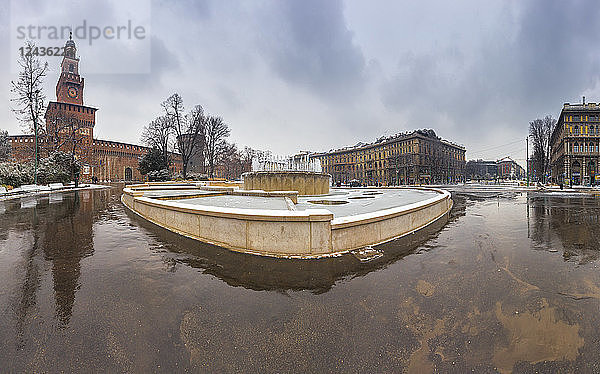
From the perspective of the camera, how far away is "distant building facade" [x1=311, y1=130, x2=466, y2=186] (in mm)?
78812

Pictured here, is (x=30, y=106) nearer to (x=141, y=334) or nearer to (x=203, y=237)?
(x=203, y=237)

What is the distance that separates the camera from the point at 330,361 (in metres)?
2.58

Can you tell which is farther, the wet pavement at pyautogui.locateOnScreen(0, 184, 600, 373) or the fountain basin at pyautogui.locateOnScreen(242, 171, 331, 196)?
the fountain basin at pyautogui.locateOnScreen(242, 171, 331, 196)

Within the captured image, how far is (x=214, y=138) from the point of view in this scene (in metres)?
45.8

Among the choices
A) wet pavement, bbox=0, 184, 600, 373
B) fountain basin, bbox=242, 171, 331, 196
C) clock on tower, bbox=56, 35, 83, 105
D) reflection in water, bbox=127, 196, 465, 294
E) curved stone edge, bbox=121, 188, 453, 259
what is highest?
clock on tower, bbox=56, 35, 83, 105

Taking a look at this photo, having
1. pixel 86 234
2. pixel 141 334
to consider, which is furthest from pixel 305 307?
pixel 86 234

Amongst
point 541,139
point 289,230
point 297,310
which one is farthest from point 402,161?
point 297,310

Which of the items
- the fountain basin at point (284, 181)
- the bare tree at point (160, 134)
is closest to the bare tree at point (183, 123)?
the bare tree at point (160, 134)

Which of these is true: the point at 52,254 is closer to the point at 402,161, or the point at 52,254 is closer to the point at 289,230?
the point at 289,230

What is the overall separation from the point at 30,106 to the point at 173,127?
15860 mm

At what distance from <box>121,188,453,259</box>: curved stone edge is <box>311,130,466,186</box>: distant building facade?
209 feet

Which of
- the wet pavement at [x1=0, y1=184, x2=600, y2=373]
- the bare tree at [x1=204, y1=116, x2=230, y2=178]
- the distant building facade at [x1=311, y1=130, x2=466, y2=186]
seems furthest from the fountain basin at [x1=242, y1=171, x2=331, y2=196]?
the distant building facade at [x1=311, y1=130, x2=466, y2=186]

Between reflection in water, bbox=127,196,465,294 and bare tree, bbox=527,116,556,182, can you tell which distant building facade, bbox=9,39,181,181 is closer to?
reflection in water, bbox=127,196,465,294

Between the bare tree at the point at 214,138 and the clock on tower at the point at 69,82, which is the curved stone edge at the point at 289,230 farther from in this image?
the clock on tower at the point at 69,82
